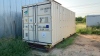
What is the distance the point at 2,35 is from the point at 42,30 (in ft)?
8.69

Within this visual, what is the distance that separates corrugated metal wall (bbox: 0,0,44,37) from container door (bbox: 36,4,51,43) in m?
2.20

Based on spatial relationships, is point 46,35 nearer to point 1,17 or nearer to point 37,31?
point 37,31

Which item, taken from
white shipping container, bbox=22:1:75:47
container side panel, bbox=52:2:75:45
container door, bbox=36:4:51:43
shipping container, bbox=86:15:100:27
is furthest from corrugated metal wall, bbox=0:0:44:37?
shipping container, bbox=86:15:100:27

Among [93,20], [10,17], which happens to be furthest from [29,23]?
[93,20]

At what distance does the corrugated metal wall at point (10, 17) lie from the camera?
20.6 feet

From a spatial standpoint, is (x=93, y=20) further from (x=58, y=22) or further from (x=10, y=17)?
(x=10, y=17)

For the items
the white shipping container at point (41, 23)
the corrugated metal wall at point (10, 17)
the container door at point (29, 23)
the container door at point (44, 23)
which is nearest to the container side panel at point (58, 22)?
the white shipping container at point (41, 23)

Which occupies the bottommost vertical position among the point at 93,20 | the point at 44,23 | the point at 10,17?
the point at 44,23

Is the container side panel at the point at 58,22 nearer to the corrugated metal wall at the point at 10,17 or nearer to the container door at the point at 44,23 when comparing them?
the container door at the point at 44,23

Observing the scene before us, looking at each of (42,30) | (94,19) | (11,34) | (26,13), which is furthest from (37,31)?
(94,19)

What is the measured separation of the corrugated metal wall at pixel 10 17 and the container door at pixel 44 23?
7.23ft

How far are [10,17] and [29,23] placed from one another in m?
1.61

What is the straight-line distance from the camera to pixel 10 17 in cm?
681

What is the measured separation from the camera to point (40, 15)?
5.66 m
